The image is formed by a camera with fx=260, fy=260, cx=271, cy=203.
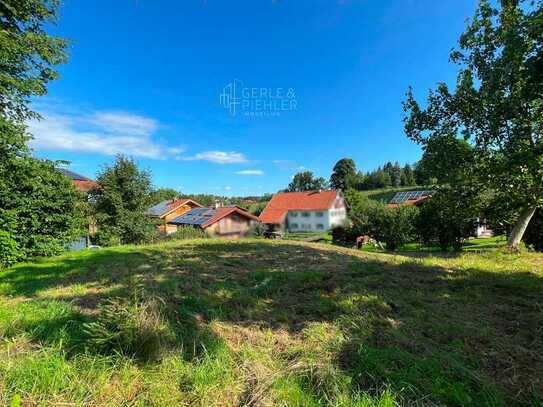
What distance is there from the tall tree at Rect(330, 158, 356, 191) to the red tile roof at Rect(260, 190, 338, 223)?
66.1 ft

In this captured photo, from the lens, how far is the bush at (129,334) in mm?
2264

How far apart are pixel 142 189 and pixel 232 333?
1475 cm

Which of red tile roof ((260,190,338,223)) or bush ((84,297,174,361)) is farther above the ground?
red tile roof ((260,190,338,223))

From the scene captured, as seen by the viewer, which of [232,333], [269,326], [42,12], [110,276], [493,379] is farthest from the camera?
[42,12]

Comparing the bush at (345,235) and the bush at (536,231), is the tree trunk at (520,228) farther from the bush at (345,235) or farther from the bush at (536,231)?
the bush at (345,235)

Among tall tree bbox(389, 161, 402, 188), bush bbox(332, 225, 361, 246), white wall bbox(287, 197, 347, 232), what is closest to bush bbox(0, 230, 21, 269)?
bush bbox(332, 225, 361, 246)

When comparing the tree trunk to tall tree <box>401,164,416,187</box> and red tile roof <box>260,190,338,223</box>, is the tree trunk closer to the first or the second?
red tile roof <box>260,190,338,223</box>

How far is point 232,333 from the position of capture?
2.75 metres

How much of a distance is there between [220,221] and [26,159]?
19.9m

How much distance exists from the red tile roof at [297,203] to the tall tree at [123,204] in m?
23.8

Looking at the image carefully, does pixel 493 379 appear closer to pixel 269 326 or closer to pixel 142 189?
pixel 269 326

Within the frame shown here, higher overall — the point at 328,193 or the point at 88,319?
the point at 328,193

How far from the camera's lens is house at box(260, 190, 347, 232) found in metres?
37.2

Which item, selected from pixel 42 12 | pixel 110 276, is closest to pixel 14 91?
pixel 42 12
